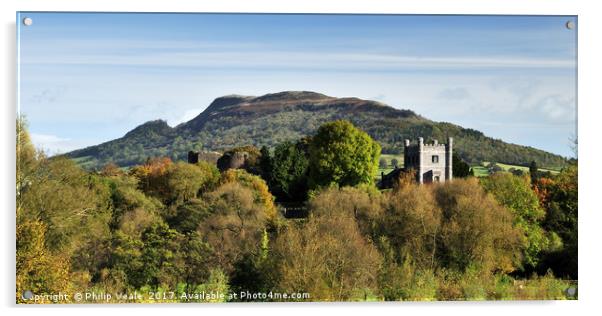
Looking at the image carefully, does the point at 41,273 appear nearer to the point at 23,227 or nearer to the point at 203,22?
the point at 23,227

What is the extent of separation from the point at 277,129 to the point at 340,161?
7.44m

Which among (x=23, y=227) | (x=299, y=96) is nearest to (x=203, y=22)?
(x=299, y=96)

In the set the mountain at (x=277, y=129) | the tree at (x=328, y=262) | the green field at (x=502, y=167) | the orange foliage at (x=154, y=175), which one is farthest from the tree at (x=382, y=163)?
the tree at (x=328, y=262)

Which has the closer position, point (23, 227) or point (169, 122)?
point (23, 227)

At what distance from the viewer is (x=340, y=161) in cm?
2617

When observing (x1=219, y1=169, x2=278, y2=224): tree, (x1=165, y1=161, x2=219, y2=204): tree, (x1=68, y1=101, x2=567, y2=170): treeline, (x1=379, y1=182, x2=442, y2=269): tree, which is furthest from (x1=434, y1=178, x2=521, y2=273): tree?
(x1=165, y1=161, x2=219, y2=204): tree

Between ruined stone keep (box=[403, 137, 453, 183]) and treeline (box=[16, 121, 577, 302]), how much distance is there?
137 cm

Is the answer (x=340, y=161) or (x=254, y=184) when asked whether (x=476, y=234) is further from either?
(x=254, y=184)

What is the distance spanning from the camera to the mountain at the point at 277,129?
15.9 m

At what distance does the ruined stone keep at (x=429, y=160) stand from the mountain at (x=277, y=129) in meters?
0.75

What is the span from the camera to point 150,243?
16359mm

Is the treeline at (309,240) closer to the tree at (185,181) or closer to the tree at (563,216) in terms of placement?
the tree at (563,216)

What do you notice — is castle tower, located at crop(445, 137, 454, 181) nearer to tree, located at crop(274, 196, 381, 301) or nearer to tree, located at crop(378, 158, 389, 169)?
tree, located at crop(378, 158, 389, 169)
